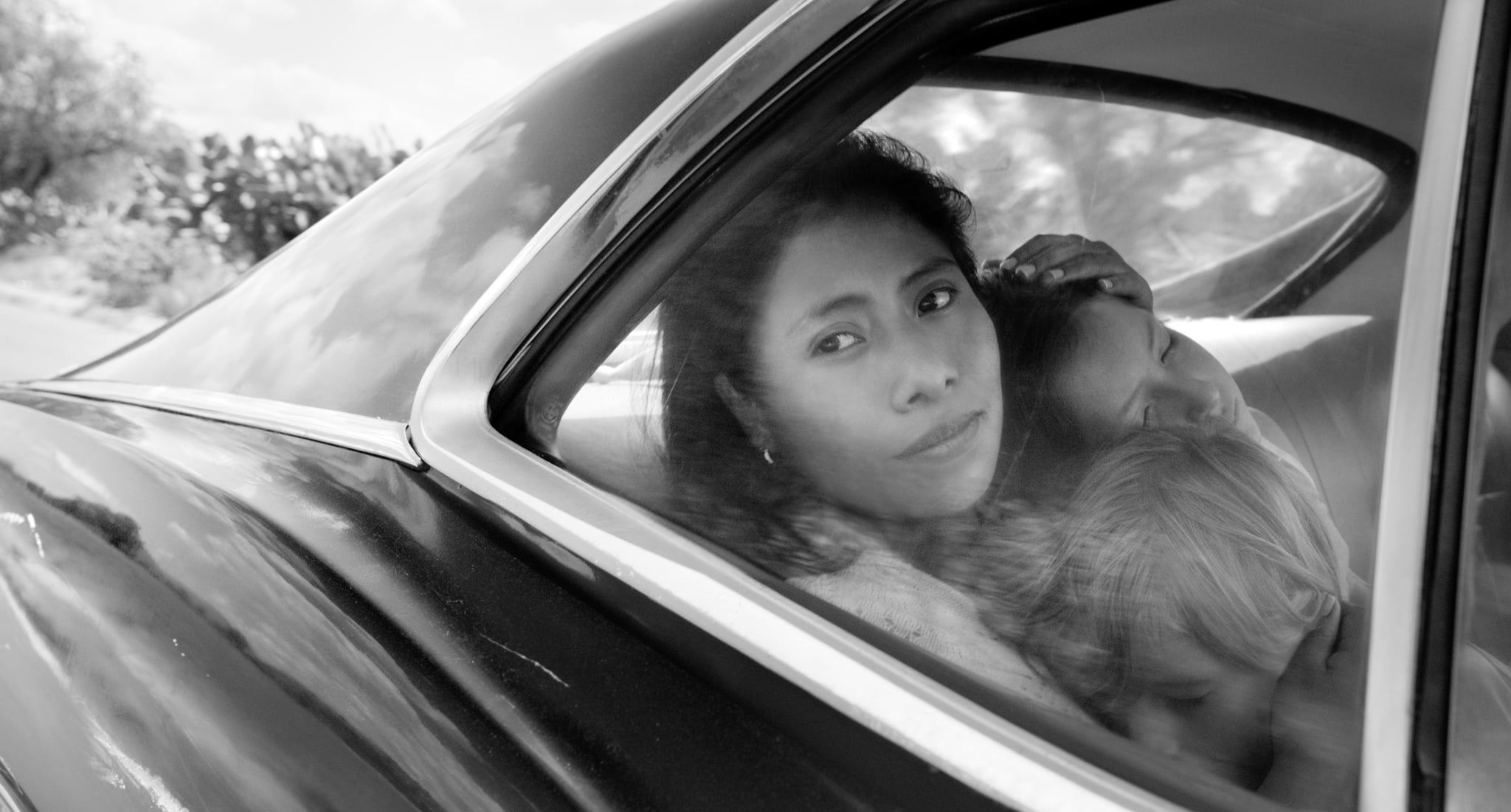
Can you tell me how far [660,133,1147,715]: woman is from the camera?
1.05 meters

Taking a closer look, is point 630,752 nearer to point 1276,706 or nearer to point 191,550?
point 1276,706

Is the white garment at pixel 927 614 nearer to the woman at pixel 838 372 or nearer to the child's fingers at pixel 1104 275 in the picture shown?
the woman at pixel 838 372

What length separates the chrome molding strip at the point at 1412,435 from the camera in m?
0.66

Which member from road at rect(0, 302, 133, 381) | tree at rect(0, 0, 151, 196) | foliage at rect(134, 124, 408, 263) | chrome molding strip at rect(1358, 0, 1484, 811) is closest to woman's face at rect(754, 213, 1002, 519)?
chrome molding strip at rect(1358, 0, 1484, 811)

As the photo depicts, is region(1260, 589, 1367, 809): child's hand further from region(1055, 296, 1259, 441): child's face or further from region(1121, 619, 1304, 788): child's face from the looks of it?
region(1055, 296, 1259, 441): child's face

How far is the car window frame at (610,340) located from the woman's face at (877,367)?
0.15 metres

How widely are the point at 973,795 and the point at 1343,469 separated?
428 mm

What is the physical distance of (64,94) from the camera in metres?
21.3

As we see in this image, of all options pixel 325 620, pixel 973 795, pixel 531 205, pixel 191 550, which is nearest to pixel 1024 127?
pixel 531 205

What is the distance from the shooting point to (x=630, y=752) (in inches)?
34.6

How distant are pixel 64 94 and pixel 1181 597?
24999mm

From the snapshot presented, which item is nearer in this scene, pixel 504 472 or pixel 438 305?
pixel 504 472

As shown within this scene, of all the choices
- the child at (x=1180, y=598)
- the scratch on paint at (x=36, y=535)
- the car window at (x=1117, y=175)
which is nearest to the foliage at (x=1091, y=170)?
the car window at (x=1117, y=175)

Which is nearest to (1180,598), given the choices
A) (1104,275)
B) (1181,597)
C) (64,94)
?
(1181,597)
